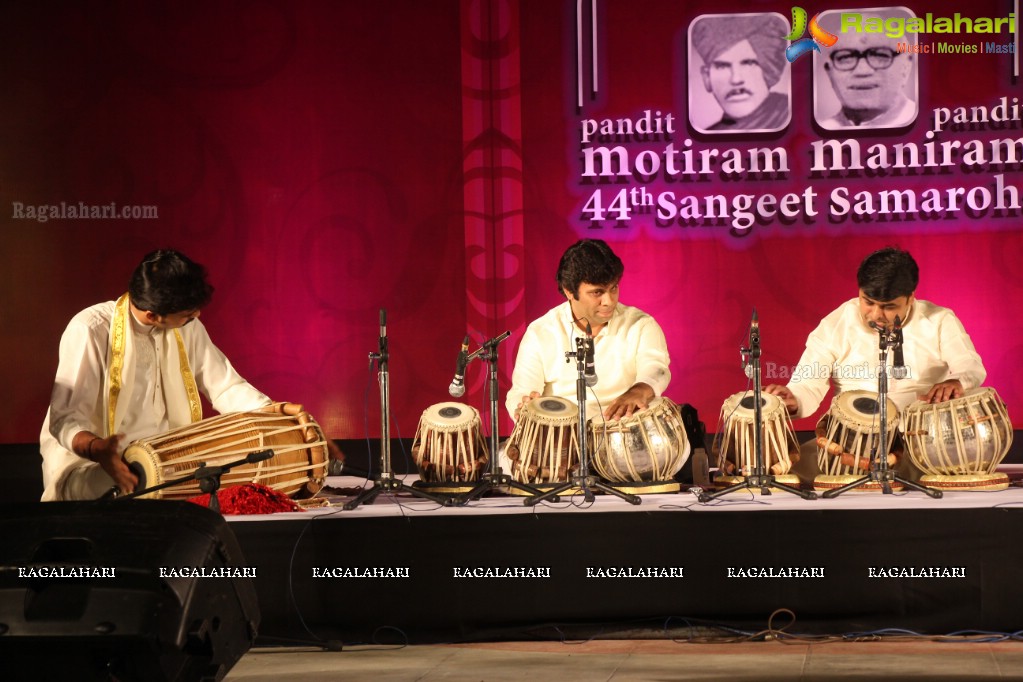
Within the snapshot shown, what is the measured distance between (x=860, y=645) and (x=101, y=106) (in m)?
5.15

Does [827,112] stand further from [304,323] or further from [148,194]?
[148,194]

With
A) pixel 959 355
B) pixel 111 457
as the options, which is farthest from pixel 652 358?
pixel 111 457

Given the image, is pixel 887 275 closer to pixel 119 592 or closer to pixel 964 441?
pixel 964 441

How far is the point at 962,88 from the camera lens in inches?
265

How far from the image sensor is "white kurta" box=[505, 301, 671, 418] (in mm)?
5598

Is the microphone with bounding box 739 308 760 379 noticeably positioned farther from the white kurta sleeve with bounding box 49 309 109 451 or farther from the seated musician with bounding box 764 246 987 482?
the white kurta sleeve with bounding box 49 309 109 451

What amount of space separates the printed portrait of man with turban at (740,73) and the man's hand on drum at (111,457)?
3747 millimetres

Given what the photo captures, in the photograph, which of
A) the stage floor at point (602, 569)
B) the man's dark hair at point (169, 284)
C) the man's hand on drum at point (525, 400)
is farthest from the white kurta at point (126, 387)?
the man's hand on drum at point (525, 400)

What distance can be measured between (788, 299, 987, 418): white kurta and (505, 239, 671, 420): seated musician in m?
0.68

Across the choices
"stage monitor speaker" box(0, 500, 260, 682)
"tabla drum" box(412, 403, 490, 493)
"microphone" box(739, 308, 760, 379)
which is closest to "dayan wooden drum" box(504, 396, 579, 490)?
"tabla drum" box(412, 403, 490, 493)

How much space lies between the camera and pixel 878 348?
17.4 feet

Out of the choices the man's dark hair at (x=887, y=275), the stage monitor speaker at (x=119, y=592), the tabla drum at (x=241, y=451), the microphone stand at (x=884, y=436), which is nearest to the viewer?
the stage monitor speaker at (x=119, y=592)

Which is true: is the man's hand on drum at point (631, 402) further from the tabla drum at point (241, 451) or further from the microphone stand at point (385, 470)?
A: the tabla drum at point (241, 451)

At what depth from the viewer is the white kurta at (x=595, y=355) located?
5.60m
